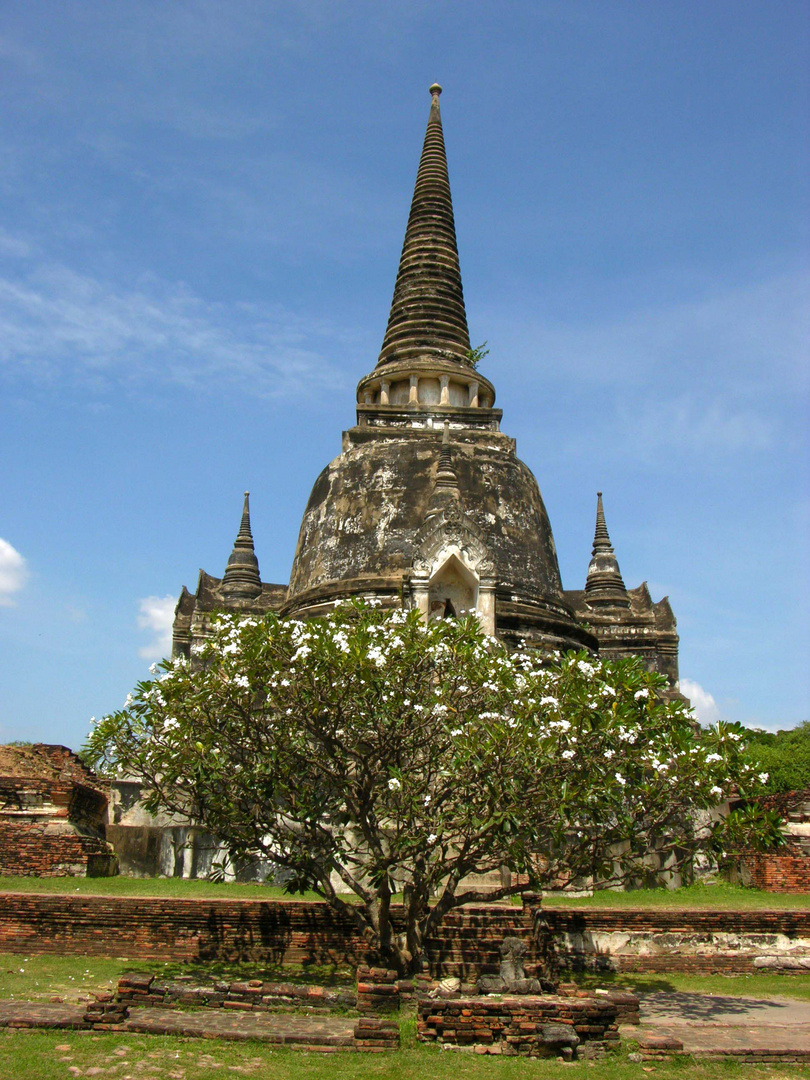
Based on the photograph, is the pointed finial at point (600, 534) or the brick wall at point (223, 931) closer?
the brick wall at point (223, 931)

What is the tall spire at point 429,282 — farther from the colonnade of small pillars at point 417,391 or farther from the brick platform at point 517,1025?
the brick platform at point 517,1025

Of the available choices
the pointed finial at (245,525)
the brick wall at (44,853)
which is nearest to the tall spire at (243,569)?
the pointed finial at (245,525)

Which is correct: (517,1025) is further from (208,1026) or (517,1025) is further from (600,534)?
(600,534)

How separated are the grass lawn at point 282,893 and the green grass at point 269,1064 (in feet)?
17.3

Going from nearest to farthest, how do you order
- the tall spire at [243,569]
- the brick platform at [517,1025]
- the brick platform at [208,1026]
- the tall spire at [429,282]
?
1. the brick platform at [208,1026]
2. the brick platform at [517,1025]
3. the tall spire at [429,282]
4. the tall spire at [243,569]

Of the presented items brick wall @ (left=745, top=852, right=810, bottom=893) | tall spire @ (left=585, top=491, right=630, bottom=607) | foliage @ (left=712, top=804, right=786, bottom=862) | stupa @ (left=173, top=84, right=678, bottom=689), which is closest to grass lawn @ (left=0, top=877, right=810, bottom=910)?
brick wall @ (left=745, top=852, right=810, bottom=893)

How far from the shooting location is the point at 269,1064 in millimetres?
6805

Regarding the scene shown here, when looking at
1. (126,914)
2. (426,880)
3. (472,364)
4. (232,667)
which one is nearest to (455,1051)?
(426,880)

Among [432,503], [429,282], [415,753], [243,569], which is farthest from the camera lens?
[243,569]

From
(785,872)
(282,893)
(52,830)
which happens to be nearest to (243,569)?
(52,830)

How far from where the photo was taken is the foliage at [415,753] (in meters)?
9.18

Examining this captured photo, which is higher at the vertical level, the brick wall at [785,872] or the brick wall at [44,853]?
the brick wall at [44,853]

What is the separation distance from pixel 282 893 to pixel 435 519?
23.0 ft

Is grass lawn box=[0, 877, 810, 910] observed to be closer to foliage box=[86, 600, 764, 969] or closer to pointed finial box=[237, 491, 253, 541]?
foliage box=[86, 600, 764, 969]
